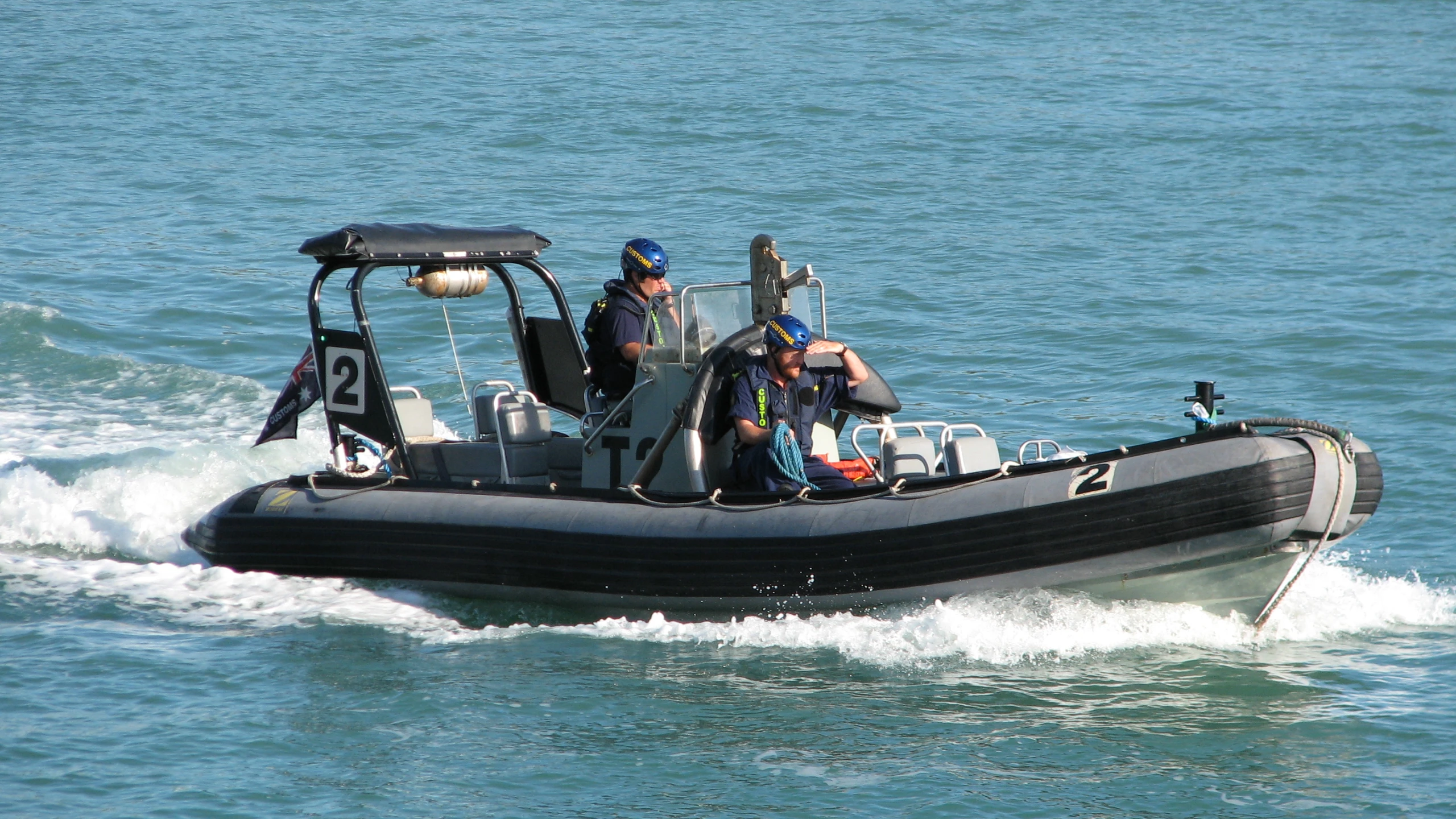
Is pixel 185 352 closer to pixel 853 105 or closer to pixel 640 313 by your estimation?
pixel 640 313

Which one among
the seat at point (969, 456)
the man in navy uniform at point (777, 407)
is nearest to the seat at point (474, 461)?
the man in navy uniform at point (777, 407)

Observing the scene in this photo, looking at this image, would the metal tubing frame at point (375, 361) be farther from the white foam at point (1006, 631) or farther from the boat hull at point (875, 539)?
the white foam at point (1006, 631)

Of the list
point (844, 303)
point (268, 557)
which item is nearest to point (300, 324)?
point (844, 303)

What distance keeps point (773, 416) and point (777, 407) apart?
55 mm

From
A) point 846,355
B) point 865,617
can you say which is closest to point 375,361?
point 846,355

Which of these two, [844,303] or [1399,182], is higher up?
[1399,182]

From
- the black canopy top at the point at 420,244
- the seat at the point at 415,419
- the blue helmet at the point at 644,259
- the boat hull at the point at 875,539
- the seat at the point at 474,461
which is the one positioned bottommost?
the boat hull at the point at 875,539

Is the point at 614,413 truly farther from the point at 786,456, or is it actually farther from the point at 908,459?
the point at 908,459

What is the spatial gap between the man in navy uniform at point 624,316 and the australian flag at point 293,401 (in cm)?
161

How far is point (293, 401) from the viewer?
27.9 ft

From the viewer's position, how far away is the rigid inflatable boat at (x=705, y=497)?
21.7ft

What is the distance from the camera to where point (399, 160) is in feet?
66.5

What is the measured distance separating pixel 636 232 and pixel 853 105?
636cm

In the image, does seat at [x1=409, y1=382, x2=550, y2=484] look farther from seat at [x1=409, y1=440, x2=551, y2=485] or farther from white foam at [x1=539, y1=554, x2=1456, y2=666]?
white foam at [x1=539, y1=554, x2=1456, y2=666]
